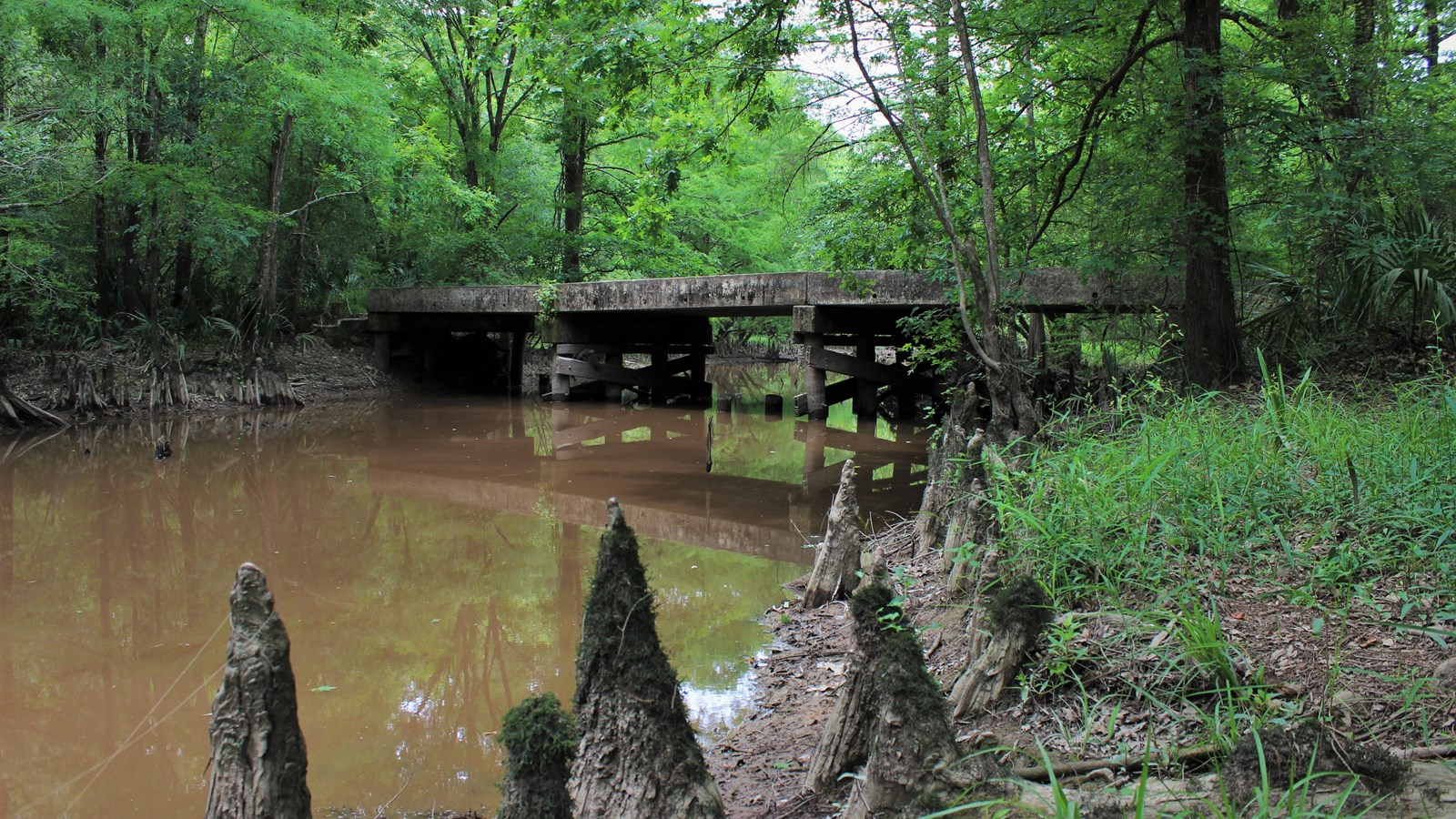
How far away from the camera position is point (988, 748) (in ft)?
7.91

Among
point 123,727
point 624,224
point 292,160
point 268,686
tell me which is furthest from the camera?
point 292,160

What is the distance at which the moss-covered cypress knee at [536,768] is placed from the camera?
2.18 meters

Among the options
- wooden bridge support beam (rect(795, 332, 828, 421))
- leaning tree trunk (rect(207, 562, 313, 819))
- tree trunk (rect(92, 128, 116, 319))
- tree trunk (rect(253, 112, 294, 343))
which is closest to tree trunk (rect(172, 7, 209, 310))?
tree trunk (rect(92, 128, 116, 319))

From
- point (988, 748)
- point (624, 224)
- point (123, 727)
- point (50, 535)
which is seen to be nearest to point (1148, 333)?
point (624, 224)

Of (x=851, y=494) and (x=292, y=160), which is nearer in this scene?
(x=851, y=494)

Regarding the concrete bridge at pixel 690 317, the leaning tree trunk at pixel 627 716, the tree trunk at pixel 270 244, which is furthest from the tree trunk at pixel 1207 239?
the tree trunk at pixel 270 244

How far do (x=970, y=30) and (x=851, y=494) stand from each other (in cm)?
452

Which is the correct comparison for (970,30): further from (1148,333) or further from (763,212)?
(763,212)

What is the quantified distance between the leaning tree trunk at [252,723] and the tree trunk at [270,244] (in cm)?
1458

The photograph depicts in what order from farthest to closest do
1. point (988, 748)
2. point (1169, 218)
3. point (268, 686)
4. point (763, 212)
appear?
point (763, 212) → point (1169, 218) → point (988, 748) → point (268, 686)

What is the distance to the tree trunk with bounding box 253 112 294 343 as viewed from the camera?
15500mm

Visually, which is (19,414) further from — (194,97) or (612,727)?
(612,727)

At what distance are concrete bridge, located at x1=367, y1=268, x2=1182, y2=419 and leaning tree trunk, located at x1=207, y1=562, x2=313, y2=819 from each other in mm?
6428

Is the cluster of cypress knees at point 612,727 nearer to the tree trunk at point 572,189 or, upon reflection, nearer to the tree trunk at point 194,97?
the tree trunk at point 194,97
